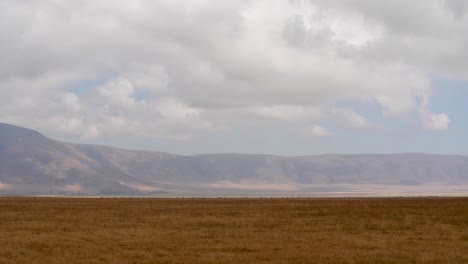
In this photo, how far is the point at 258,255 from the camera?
102 feet

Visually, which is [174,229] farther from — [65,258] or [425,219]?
[425,219]

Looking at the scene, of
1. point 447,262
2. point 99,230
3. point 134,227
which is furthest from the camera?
point 134,227

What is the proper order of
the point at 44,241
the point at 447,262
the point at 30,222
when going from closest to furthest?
the point at 447,262 < the point at 44,241 < the point at 30,222

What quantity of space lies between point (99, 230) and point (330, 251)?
59.5 ft

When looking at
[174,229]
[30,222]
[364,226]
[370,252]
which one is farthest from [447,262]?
[30,222]

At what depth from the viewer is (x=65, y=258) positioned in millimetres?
30266

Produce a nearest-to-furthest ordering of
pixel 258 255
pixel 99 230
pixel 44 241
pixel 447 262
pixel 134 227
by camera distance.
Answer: pixel 447 262 < pixel 258 255 < pixel 44 241 < pixel 99 230 < pixel 134 227

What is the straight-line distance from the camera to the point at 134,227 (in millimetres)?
45812

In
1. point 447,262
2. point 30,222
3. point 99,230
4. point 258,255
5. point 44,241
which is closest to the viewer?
point 447,262

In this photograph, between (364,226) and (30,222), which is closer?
(364,226)

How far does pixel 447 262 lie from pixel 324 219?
24581 mm

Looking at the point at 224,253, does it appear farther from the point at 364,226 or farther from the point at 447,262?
the point at 364,226

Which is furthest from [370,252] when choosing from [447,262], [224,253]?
[224,253]

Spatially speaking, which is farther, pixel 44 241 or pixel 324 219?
pixel 324 219
